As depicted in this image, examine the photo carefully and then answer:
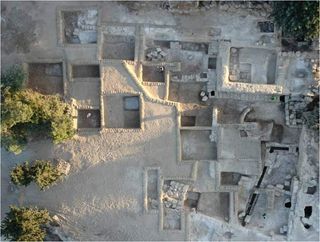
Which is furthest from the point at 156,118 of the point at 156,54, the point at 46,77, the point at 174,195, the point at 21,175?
the point at 21,175

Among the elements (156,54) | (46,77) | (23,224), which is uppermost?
(156,54)

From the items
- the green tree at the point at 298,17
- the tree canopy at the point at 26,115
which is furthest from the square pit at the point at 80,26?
the green tree at the point at 298,17

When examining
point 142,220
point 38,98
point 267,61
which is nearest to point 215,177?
→ point 142,220

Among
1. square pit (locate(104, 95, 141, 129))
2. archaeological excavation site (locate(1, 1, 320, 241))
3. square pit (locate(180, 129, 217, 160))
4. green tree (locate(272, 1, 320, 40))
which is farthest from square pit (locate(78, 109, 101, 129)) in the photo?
green tree (locate(272, 1, 320, 40))

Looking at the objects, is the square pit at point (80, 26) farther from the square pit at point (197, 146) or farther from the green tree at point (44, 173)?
the square pit at point (197, 146)

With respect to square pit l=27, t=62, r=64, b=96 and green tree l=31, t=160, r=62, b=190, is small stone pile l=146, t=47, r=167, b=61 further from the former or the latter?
green tree l=31, t=160, r=62, b=190

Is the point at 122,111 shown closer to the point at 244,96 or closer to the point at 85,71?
the point at 85,71

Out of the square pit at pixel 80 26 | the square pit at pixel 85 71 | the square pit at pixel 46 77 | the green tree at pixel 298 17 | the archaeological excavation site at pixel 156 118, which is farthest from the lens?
the square pit at pixel 85 71

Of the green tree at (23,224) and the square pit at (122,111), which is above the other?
the square pit at (122,111)
